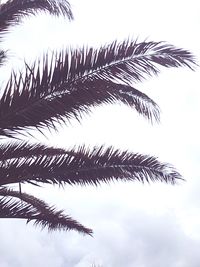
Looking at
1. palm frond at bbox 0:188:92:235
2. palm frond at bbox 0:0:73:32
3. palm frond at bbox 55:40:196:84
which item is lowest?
palm frond at bbox 0:188:92:235

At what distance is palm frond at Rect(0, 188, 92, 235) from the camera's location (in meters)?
6.41

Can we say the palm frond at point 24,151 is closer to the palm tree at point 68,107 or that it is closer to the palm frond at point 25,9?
the palm tree at point 68,107

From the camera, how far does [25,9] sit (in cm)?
791

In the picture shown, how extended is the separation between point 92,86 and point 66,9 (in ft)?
15.1

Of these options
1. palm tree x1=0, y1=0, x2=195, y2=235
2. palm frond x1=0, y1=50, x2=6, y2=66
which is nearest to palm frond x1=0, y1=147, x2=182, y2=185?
palm tree x1=0, y1=0, x2=195, y2=235

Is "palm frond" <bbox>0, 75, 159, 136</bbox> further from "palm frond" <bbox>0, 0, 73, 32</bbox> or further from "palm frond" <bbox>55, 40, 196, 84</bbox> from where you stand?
"palm frond" <bbox>0, 0, 73, 32</bbox>

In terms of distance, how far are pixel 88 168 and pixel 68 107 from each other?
2.02 meters

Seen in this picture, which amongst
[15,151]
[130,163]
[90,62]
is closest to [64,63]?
[90,62]

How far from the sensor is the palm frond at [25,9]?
7262 mm

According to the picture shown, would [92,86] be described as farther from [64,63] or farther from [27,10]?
[27,10]

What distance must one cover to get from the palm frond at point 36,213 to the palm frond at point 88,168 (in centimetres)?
47

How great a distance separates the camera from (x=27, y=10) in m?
8.03

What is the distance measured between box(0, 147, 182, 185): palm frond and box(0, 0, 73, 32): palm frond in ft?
6.56

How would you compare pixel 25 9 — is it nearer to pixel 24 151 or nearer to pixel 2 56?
pixel 2 56
